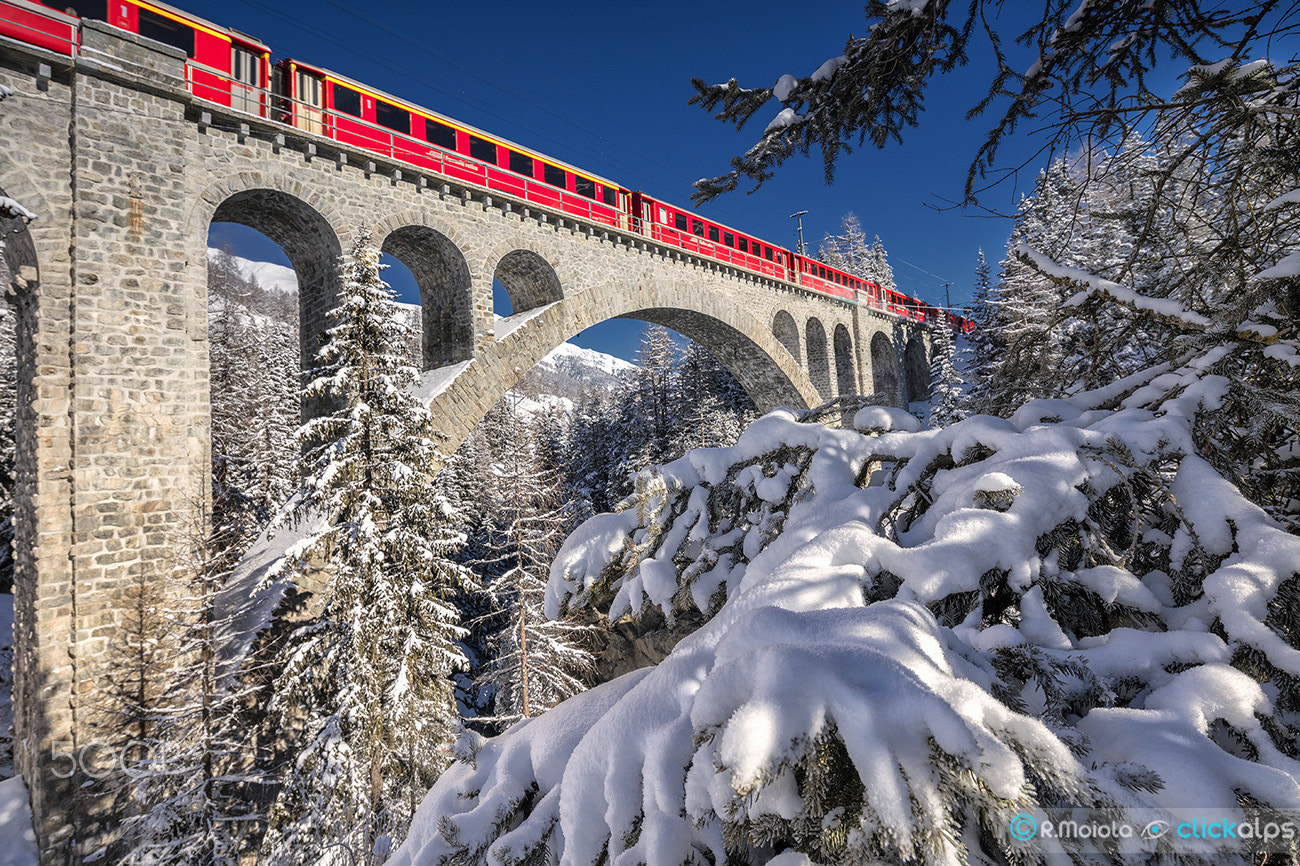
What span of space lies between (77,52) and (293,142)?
2.95 metres

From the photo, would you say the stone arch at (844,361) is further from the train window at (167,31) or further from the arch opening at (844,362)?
the train window at (167,31)

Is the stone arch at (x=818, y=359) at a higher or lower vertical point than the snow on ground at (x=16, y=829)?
higher

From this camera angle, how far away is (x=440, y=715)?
27.5ft

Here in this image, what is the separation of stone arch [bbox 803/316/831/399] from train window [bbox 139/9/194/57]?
925 inches

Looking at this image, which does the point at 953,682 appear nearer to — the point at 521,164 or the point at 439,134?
the point at 439,134

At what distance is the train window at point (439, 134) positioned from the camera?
41.0 ft

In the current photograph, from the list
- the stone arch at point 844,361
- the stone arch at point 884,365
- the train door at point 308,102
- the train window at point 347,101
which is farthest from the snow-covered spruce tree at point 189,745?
the stone arch at point 884,365

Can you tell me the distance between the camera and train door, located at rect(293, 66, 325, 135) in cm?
1046

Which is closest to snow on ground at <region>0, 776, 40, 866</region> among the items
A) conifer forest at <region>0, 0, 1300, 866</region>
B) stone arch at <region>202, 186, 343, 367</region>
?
stone arch at <region>202, 186, 343, 367</region>

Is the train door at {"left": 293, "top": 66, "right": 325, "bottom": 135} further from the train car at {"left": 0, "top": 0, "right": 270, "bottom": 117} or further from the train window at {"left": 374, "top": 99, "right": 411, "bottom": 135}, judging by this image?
the train window at {"left": 374, "top": 99, "right": 411, "bottom": 135}

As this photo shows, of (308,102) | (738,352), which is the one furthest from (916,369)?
(308,102)

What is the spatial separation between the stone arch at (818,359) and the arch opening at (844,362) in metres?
1.34

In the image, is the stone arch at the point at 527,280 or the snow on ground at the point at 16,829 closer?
the snow on ground at the point at 16,829

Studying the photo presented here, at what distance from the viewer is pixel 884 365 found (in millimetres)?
32969
